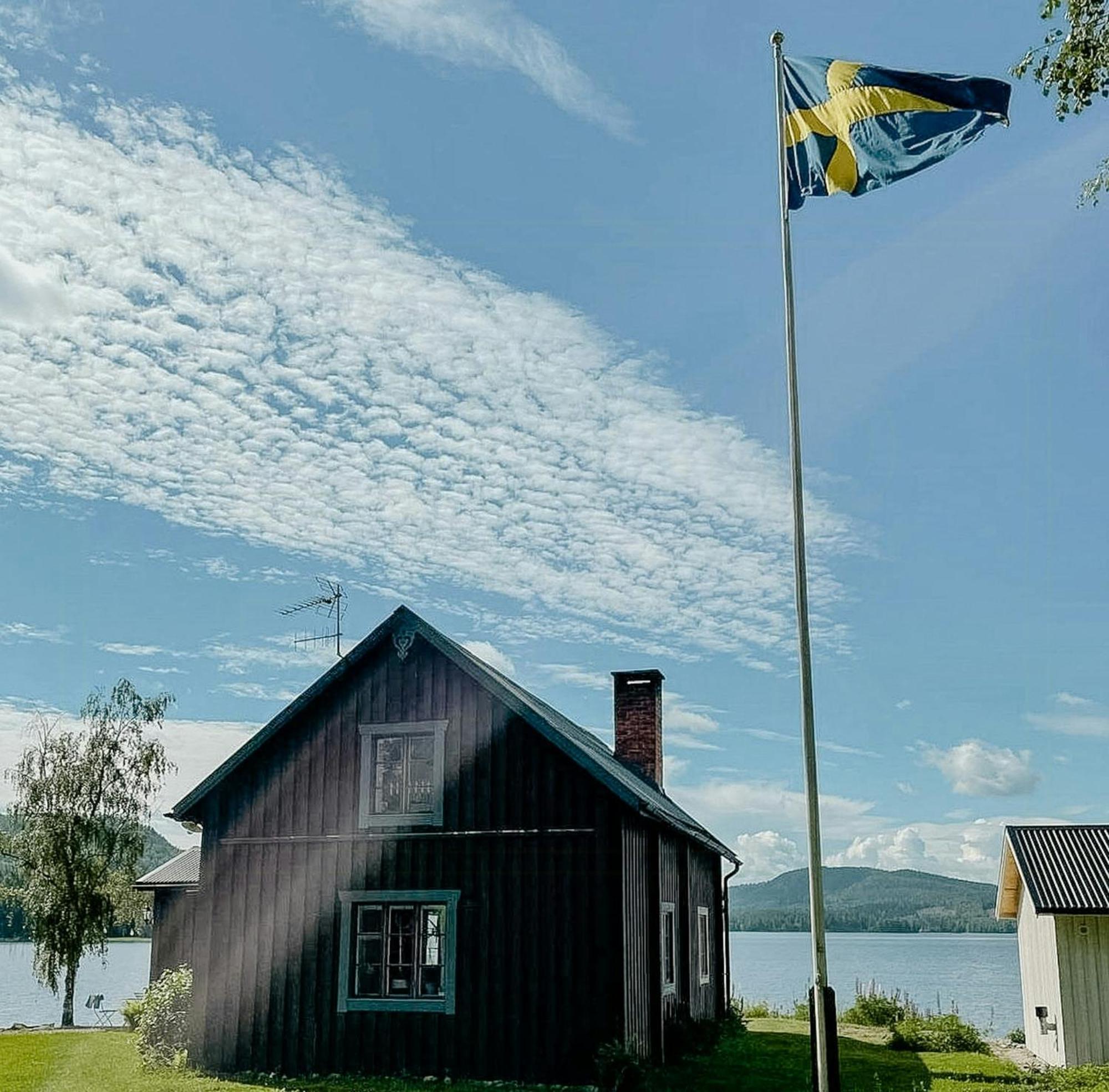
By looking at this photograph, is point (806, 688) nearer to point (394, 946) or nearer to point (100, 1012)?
point (394, 946)

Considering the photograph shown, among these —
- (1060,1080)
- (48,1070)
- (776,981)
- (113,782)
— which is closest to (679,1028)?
(1060,1080)

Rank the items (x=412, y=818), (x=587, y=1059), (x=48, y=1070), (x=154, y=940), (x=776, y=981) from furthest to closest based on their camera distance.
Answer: (x=776, y=981), (x=154, y=940), (x=48, y=1070), (x=412, y=818), (x=587, y=1059)

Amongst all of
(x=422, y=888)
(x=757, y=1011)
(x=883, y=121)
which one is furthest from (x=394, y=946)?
(x=757, y=1011)

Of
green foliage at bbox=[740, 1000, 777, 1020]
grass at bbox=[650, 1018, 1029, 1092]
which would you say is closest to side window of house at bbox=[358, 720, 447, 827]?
grass at bbox=[650, 1018, 1029, 1092]

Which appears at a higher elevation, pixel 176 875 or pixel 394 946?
pixel 176 875

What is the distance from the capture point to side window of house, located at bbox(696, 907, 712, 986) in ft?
72.6

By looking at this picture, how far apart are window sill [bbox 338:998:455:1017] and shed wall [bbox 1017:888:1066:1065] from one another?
28.0ft

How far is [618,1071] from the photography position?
47.0 ft

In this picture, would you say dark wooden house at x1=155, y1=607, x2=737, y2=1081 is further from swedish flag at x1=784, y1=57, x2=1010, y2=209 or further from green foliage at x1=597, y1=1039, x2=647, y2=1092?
swedish flag at x1=784, y1=57, x2=1010, y2=209

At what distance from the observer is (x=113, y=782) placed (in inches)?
1252

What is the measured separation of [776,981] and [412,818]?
44.0 metres

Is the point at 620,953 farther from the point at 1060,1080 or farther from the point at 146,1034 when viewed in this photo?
the point at 146,1034

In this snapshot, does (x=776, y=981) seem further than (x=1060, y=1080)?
Yes

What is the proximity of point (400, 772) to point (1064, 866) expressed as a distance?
9.78 metres
